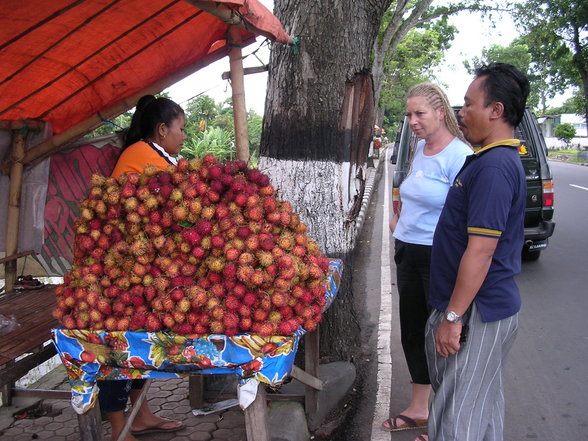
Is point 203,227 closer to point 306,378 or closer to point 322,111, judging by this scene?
point 306,378

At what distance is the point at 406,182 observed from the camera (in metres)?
3.24

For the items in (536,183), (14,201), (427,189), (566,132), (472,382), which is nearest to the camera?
(472,382)

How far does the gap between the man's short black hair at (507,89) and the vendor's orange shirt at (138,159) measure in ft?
5.78

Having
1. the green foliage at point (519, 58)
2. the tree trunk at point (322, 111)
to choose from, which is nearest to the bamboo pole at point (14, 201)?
the tree trunk at point (322, 111)

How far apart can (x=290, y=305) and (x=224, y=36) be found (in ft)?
6.18

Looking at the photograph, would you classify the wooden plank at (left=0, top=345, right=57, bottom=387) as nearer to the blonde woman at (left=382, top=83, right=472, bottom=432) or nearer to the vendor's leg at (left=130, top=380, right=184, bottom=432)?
the vendor's leg at (left=130, top=380, right=184, bottom=432)

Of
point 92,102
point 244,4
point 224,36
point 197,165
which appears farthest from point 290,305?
point 92,102

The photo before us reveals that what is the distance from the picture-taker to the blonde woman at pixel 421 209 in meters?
3.04

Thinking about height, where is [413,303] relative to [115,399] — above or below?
above

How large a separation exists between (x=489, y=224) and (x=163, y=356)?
149 centimetres

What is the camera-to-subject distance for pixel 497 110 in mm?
2189

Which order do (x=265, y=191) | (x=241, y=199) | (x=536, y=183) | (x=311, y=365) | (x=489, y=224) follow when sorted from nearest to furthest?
(x=489, y=224) < (x=241, y=199) < (x=265, y=191) < (x=311, y=365) < (x=536, y=183)

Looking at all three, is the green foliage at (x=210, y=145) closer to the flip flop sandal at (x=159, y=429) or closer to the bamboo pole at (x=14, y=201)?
the bamboo pole at (x=14, y=201)

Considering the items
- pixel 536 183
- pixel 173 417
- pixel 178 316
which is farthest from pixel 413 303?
pixel 536 183
